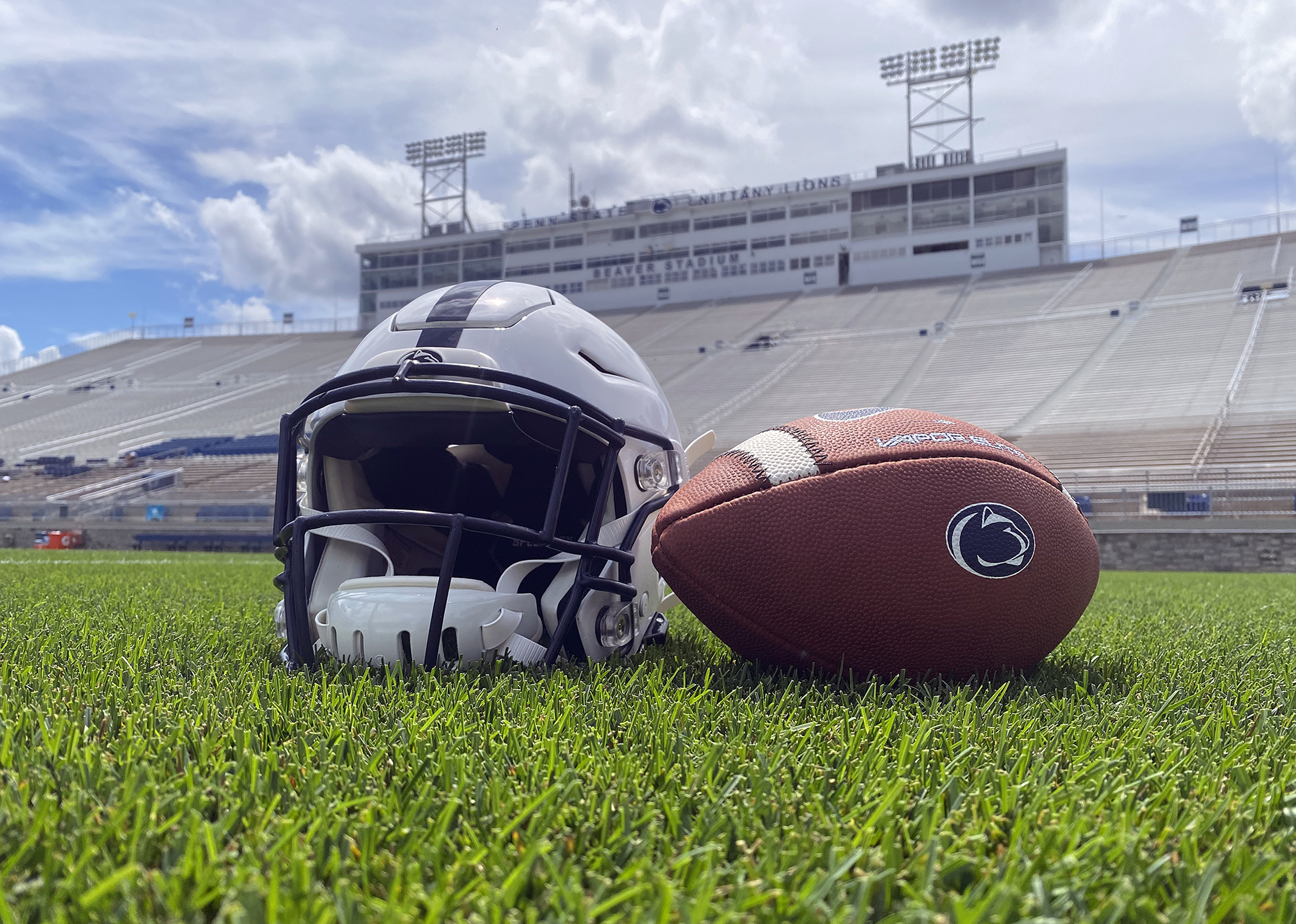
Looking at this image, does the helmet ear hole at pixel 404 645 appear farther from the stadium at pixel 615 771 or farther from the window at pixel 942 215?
the window at pixel 942 215

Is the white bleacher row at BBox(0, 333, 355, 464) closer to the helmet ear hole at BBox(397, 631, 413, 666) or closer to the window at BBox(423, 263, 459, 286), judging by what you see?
the window at BBox(423, 263, 459, 286)

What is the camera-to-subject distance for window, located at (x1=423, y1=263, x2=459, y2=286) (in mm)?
33656

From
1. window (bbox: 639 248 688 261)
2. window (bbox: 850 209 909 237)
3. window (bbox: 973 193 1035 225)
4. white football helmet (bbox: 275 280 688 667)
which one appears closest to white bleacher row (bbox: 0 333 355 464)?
window (bbox: 639 248 688 261)

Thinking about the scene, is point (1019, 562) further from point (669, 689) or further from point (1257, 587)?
point (1257, 587)

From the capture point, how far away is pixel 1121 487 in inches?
450

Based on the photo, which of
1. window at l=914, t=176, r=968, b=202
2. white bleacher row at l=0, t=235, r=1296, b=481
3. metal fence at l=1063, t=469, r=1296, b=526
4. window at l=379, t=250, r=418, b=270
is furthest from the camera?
window at l=379, t=250, r=418, b=270

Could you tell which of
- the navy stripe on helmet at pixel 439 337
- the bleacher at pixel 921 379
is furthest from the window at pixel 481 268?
the navy stripe on helmet at pixel 439 337

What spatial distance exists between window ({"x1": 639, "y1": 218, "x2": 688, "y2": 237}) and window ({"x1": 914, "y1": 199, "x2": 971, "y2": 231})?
758cm

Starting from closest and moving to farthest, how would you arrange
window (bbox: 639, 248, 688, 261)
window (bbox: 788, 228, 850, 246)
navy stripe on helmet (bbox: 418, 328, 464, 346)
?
navy stripe on helmet (bbox: 418, 328, 464, 346)
window (bbox: 788, 228, 850, 246)
window (bbox: 639, 248, 688, 261)

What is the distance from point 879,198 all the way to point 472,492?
2860 centimetres

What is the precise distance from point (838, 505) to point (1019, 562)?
0.38 m

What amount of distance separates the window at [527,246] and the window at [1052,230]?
16.3 m

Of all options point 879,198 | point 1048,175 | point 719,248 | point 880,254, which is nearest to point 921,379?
point 880,254

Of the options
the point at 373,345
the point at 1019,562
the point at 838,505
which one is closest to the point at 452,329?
the point at 373,345
